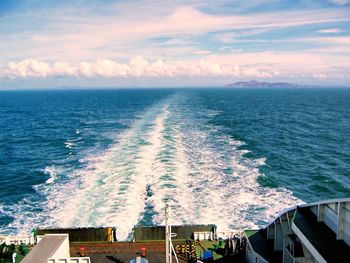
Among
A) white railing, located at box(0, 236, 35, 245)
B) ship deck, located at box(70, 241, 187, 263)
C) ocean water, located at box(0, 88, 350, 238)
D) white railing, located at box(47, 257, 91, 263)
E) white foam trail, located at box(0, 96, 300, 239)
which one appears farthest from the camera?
ocean water, located at box(0, 88, 350, 238)

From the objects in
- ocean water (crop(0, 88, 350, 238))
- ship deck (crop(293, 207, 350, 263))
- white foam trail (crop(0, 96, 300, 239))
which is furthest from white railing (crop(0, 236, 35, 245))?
ship deck (crop(293, 207, 350, 263))

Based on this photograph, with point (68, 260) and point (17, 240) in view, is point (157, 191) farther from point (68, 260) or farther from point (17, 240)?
point (68, 260)

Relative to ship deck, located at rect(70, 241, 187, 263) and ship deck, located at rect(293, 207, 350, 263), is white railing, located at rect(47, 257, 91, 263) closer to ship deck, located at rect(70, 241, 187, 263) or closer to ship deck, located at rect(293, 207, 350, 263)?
ship deck, located at rect(70, 241, 187, 263)

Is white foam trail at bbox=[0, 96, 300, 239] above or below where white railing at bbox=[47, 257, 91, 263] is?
below

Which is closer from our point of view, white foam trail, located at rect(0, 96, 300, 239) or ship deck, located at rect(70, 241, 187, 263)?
ship deck, located at rect(70, 241, 187, 263)

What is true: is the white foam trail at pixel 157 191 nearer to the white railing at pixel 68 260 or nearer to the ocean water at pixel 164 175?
the ocean water at pixel 164 175

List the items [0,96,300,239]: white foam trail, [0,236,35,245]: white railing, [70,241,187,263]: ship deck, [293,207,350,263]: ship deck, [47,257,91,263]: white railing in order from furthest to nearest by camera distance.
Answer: [0,96,300,239]: white foam trail
[0,236,35,245]: white railing
[70,241,187,263]: ship deck
[47,257,91,263]: white railing
[293,207,350,263]: ship deck

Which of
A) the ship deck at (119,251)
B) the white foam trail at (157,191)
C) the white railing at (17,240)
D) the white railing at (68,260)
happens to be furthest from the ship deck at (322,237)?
the white railing at (17,240)

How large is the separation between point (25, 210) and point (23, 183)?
10429 millimetres

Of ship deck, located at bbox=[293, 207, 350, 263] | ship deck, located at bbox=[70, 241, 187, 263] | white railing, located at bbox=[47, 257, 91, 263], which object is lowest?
ship deck, located at bbox=[70, 241, 187, 263]

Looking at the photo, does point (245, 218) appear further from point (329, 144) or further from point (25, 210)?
point (329, 144)

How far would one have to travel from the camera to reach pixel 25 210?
1555 inches

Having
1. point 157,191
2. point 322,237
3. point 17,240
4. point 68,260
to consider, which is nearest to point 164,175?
point 157,191

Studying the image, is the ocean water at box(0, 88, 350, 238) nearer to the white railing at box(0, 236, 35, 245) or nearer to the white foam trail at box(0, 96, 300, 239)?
the white foam trail at box(0, 96, 300, 239)
